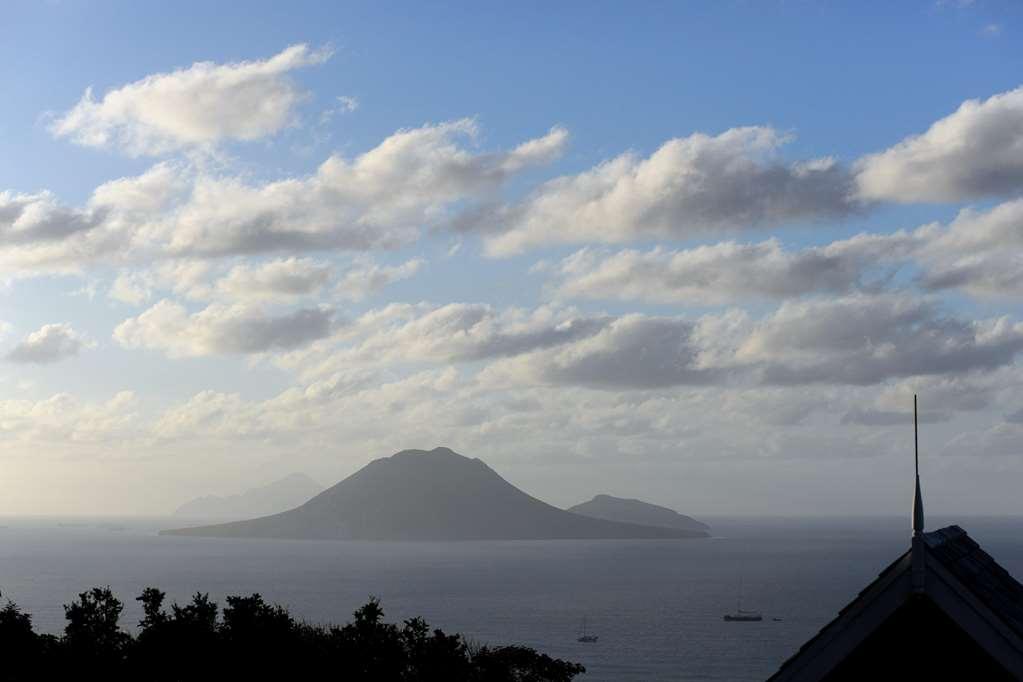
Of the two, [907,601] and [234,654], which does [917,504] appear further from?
[234,654]

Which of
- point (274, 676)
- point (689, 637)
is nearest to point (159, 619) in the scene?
point (274, 676)

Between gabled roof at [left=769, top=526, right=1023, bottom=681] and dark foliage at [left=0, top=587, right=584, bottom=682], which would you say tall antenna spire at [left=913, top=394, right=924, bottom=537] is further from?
dark foliage at [left=0, top=587, right=584, bottom=682]

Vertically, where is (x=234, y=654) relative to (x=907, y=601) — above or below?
below

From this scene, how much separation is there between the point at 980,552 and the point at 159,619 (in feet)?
141

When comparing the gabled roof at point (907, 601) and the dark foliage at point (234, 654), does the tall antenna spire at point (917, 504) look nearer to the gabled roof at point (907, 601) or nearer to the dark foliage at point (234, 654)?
the gabled roof at point (907, 601)

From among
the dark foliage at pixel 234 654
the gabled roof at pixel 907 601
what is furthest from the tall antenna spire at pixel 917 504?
the dark foliage at pixel 234 654

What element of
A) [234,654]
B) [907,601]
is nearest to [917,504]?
[907,601]

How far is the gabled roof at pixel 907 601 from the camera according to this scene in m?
6.95

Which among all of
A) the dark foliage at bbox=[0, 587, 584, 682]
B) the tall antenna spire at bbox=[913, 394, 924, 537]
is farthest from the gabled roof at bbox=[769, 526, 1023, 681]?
the dark foliage at bbox=[0, 587, 584, 682]

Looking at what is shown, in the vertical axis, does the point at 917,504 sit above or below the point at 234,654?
above

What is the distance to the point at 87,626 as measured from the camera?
157ft

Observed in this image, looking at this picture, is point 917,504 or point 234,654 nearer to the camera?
point 917,504

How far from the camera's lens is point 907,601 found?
7.13 m

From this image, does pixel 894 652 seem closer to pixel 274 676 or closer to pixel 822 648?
pixel 822 648
